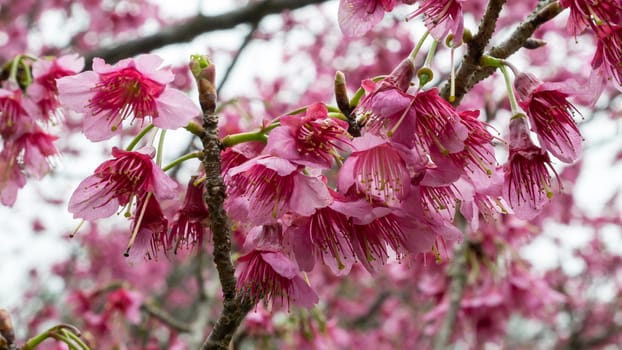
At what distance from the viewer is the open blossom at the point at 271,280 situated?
51.4 inches

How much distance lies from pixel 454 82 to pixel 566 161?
1.01 ft

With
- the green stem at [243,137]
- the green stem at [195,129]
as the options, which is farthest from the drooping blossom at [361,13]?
the green stem at [195,129]

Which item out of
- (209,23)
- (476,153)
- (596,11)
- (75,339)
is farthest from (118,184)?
(209,23)

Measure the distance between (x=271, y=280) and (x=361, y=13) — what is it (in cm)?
70

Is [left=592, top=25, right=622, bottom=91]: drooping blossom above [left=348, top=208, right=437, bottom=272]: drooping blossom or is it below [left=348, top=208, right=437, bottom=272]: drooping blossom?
above

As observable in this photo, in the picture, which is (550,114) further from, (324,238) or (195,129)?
(195,129)

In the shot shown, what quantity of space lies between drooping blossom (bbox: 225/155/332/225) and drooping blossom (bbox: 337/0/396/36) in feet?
1.47

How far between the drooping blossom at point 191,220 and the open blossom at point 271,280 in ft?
0.44

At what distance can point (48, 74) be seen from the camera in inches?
77.0

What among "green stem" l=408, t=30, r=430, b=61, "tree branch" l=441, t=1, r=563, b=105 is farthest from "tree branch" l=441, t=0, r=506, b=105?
"green stem" l=408, t=30, r=430, b=61

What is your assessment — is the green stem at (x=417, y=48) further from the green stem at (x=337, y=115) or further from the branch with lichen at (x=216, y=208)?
the branch with lichen at (x=216, y=208)

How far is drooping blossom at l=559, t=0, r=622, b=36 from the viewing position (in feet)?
4.05

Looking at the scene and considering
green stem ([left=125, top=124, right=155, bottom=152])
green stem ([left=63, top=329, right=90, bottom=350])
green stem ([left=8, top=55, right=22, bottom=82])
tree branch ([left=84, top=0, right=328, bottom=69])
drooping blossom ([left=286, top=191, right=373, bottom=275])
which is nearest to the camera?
drooping blossom ([left=286, top=191, right=373, bottom=275])

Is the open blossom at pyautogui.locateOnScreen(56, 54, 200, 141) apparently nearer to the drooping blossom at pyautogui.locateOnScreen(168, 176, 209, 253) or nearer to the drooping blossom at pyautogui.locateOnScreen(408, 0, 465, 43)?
the drooping blossom at pyautogui.locateOnScreen(168, 176, 209, 253)
